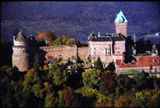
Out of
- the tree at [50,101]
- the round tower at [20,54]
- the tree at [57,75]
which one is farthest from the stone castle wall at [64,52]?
the tree at [50,101]

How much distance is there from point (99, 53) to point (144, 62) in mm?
693

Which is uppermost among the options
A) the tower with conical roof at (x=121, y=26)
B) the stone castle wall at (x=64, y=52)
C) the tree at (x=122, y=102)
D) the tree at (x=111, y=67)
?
the tower with conical roof at (x=121, y=26)

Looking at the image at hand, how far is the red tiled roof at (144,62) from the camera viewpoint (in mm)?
12250

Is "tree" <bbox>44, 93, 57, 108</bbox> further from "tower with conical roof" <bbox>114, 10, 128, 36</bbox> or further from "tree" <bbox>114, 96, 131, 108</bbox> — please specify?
"tower with conical roof" <bbox>114, 10, 128, 36</bbox>

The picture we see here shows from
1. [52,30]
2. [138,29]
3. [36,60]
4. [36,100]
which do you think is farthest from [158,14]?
[36,100]

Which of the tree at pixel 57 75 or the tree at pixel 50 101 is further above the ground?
the tree at pixel 57 75

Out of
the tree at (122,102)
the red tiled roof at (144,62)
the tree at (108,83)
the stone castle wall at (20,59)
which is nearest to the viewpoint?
the tree at (122,102)

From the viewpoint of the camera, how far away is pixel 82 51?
12.9 meters

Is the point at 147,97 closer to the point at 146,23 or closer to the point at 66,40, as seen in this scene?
the point at 66,40

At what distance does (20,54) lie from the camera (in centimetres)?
1255

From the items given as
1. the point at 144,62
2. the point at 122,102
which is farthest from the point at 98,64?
the point at 122,102

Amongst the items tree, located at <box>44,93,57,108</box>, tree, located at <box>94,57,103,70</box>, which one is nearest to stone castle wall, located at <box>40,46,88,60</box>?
tree, located at <box>94,57,103,70</box>

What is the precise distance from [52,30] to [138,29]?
1.57m

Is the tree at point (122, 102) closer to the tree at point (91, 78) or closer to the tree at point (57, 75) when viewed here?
the tree at point (91, 78)
